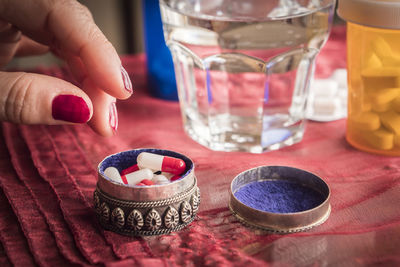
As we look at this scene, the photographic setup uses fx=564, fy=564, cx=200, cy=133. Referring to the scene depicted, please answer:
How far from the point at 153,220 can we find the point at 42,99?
178 millimetres

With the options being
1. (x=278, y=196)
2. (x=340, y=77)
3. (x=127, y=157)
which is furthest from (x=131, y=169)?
(x=340, y=77)

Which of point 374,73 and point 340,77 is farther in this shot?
point 340,77

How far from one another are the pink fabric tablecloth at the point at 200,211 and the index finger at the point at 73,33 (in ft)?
0.39

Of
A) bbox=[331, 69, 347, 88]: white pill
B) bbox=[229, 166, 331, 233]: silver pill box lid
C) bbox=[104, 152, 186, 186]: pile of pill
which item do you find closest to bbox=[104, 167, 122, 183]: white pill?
bbox=[104, 152, 186, 186]: pile of pill

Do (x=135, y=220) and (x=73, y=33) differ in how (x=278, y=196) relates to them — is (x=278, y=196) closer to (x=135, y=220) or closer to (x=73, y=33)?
(x=135, y=220)

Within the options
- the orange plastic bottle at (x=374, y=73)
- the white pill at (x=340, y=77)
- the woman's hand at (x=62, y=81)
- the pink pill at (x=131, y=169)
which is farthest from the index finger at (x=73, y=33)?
the white pill at (x=340, y=77)

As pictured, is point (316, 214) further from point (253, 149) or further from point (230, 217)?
point (253, 149)

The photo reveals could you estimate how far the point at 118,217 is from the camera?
0.53 meters

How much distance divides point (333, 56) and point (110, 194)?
0.64 metres

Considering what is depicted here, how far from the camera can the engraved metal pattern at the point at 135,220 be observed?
1.72 feet

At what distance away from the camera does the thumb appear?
585 millimetres

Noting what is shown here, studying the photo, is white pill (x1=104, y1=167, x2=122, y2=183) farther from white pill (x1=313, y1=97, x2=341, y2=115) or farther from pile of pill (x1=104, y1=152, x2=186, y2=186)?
white pill (x1=313, y1=97, x2=341, y2=115)

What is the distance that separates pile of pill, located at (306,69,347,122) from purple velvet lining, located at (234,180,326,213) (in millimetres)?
237

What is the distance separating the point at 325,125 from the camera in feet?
2.68
